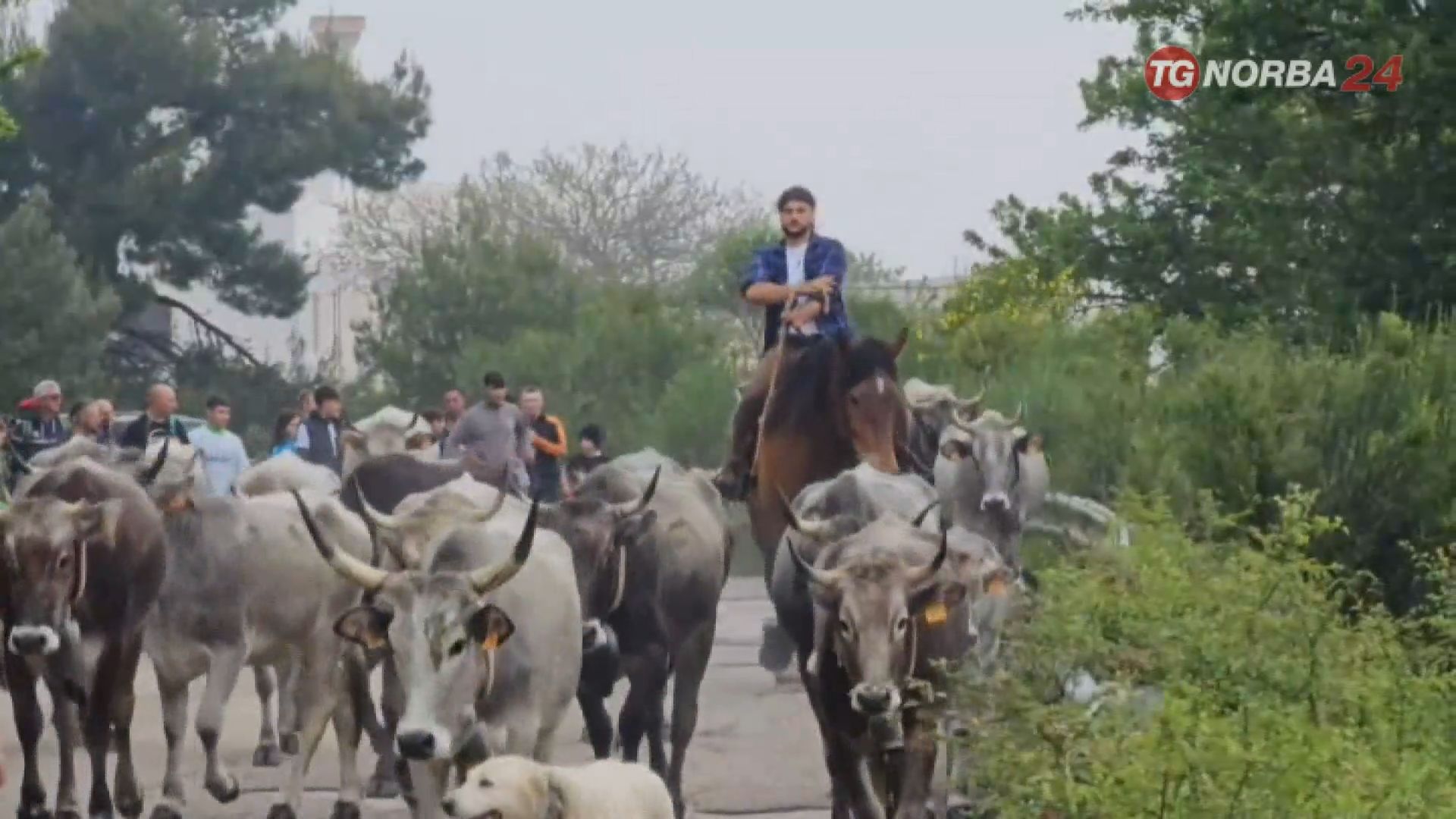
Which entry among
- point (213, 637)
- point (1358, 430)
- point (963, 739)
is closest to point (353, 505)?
point (213, 637)

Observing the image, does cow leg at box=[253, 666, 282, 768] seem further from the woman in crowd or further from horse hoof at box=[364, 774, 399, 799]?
the woman in crowd

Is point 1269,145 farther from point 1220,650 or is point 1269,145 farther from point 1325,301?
point 1220,650

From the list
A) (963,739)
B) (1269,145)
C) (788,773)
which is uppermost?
(1269,145)

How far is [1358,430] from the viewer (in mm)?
18000

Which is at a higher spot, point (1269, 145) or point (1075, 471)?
point (1269, 145)

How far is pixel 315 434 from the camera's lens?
25.6 metres

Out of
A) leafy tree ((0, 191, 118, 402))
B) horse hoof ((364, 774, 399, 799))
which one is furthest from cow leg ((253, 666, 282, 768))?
leafy tree ((0, 191, 118, 402))

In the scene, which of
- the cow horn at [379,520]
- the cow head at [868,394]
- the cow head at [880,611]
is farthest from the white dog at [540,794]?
the cow head at [868,394]

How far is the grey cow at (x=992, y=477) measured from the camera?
76.9 ft

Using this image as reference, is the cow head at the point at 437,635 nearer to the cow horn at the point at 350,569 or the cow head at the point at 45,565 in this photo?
the cow horn at the point at 350,569

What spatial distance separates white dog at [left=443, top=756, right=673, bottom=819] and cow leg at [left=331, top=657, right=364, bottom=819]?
3.74 meters

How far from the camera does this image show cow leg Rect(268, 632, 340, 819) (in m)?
15.6

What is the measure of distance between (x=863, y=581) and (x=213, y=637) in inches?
173

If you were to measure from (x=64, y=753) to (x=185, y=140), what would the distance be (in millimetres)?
40998
